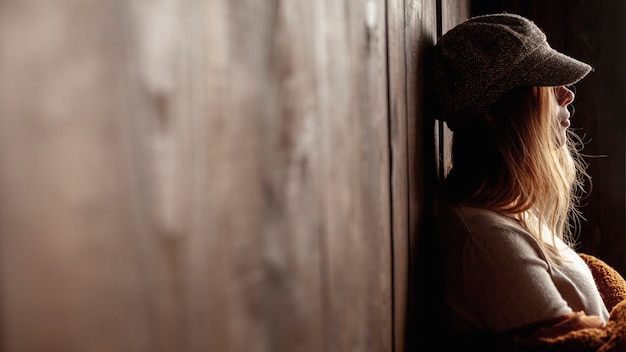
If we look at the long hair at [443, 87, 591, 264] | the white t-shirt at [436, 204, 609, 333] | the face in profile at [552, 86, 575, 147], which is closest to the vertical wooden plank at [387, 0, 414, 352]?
the white t-shirt at [436, 204, 609, 333]

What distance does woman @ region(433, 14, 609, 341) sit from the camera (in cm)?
112

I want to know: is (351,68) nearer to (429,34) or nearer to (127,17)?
(127,17)

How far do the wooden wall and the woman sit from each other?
1.40 feet

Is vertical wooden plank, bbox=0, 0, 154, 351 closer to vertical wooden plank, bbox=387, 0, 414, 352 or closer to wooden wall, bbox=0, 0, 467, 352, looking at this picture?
wooden wall, bbox=0, 0, 467, 352

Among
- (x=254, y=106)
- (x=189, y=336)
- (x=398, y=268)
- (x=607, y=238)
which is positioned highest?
(x=254, y=106)

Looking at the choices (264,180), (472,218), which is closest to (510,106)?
(472,218)

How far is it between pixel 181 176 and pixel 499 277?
86 centimetres

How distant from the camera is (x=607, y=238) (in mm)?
2330

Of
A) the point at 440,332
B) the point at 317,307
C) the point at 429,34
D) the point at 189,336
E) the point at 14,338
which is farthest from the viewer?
the point at 429,34

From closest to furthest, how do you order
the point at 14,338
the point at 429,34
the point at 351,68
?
the point at 14,338
the point at 351,68
the point at 429,34

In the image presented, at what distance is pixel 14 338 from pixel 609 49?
2405mm

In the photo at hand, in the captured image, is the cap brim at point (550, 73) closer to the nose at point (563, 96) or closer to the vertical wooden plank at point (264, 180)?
the nose at point (563, 96)

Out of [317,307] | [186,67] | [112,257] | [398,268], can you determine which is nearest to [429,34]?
[398,268]

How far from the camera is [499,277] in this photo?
1.13 metres
